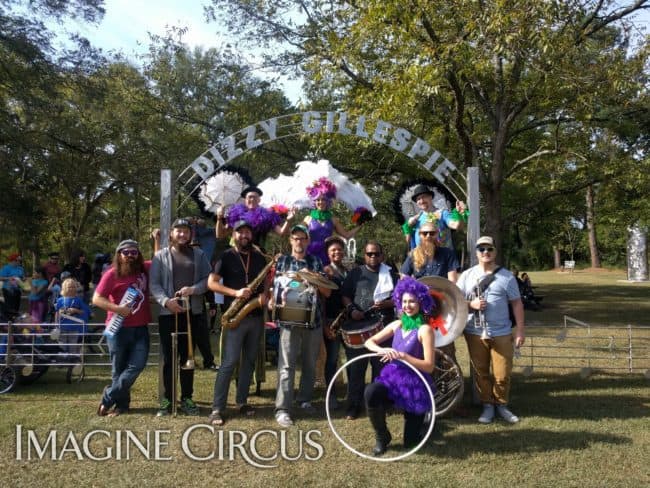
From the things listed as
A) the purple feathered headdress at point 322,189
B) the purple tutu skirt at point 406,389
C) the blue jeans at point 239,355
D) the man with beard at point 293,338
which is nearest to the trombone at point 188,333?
the blue jeans at point 239,355

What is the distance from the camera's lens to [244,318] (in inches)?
219

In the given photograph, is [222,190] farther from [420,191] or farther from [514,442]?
[514,442]

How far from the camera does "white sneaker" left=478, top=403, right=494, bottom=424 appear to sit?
5.53m

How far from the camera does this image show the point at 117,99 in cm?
1880

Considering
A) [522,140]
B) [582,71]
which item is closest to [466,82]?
[582,71]

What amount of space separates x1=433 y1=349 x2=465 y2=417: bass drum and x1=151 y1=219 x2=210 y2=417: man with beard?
92.0 inches

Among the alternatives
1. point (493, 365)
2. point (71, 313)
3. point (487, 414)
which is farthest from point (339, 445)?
point (71, 313)

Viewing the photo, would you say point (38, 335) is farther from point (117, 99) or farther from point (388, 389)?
point (117, 99)

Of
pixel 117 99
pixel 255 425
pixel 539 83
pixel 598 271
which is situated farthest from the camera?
pixel 598 271

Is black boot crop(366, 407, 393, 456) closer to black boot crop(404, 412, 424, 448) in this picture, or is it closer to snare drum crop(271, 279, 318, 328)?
black boot crop(404, 412, 424, 448)

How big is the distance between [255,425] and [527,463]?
2355 mm

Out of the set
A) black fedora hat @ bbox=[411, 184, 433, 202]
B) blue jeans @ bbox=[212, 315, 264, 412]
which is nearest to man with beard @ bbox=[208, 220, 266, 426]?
blue jeans @ bbox=[212, 315, 264, 412]

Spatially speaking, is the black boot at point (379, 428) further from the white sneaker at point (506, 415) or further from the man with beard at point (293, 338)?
the white sneaker at point (506, 415)

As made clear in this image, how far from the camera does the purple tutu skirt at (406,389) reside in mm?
4531
